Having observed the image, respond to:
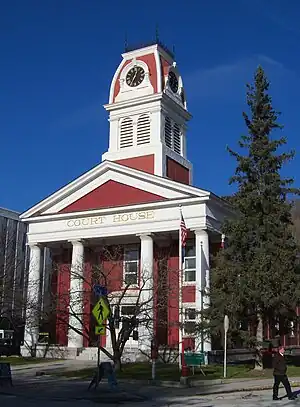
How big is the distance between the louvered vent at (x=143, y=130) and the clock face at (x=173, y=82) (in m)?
3.87

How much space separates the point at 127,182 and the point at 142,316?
8758 mm

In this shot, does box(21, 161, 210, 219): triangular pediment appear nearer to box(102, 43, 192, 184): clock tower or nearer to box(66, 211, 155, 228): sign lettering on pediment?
box(66, 211, 155, 228): sign lettering on pediment

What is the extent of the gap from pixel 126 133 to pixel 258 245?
1683 centimetres

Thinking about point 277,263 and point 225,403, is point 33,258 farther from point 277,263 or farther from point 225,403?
point 225,403

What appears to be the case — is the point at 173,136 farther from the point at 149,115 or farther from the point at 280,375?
the point at 280,375

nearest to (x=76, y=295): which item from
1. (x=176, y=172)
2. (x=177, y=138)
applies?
(x=176, y=172)

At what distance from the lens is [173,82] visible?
142ft

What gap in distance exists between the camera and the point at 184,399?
55.8 feet

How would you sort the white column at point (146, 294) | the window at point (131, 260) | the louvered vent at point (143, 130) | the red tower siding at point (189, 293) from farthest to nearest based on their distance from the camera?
the louvered vent at point (143, 130) → the window at point (131, 260) → the red tower siding at point (189, 293) → the white column at point (146, 294)

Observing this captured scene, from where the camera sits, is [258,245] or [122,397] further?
[258,245]

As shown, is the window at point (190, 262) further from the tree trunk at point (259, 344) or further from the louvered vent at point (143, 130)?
the louvered vent at point (143, 130)

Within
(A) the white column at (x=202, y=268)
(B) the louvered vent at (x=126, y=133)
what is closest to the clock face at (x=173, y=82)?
(B) the louvered vent at (x=126, y=133)

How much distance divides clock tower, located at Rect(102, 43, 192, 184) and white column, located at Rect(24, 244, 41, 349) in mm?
8967

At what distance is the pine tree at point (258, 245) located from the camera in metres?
25.7
